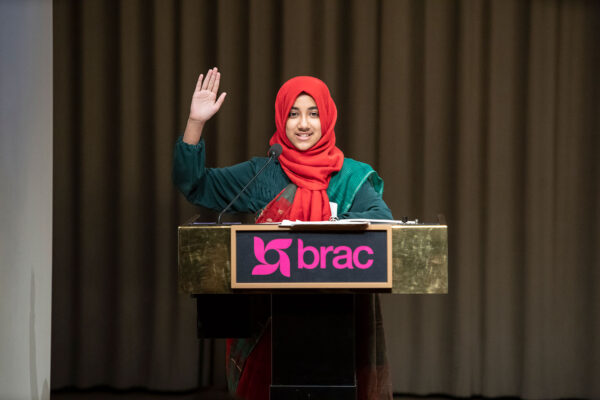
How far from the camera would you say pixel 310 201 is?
203 cm

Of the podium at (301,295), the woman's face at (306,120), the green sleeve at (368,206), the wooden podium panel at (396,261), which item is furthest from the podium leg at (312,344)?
the woman's face at (306,120)

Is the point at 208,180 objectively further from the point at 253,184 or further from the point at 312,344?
the point at 312,344

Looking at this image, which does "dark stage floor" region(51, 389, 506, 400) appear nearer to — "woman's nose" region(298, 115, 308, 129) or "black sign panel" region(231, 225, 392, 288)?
"woman's nose" region(298, 115, 308, 129)

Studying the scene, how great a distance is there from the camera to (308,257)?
1557 mm

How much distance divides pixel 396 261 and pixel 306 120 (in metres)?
0.70

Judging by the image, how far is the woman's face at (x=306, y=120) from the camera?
2.12m

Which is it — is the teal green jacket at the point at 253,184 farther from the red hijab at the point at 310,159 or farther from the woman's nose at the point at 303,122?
the woman's nose at the point at 303,122

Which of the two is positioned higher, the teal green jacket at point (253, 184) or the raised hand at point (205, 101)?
the raised hand at point (205, 101)
